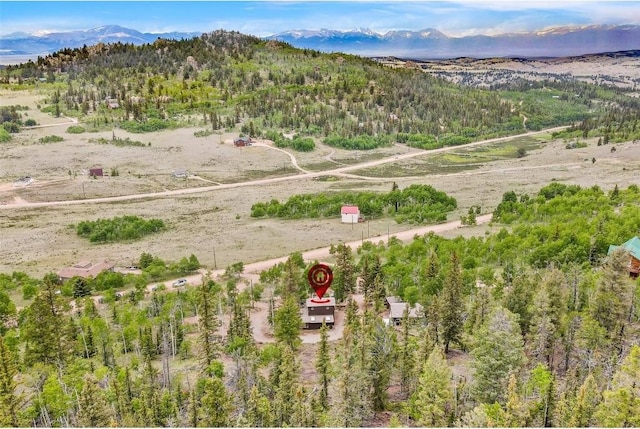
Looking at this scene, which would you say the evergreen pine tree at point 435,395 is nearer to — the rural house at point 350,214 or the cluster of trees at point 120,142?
the rural house at point 350,214

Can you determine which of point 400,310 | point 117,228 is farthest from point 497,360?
point 117,228

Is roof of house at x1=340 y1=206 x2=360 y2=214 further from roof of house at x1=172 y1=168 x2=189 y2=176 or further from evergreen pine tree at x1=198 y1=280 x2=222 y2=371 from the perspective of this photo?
roof of house at x1=172 y1=168 x2=189 y2=176

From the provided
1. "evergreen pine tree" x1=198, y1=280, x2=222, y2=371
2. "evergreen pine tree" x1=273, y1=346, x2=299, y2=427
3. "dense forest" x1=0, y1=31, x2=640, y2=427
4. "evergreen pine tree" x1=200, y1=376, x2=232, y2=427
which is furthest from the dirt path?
"evergreen pine tree" x1=200, y1=376, x2=232, y2=427

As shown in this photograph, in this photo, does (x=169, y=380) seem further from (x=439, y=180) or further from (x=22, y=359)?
(x=439, y=180)

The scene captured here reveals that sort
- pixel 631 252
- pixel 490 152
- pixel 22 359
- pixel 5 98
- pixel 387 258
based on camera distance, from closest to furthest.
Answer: pixel 22 359 < pixel 631 252 < pixel 387 258 < pixel 490 152 < pixel 5 98

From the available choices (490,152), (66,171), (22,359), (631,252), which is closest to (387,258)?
(631,252)

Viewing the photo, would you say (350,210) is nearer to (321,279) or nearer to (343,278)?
(343,278)
